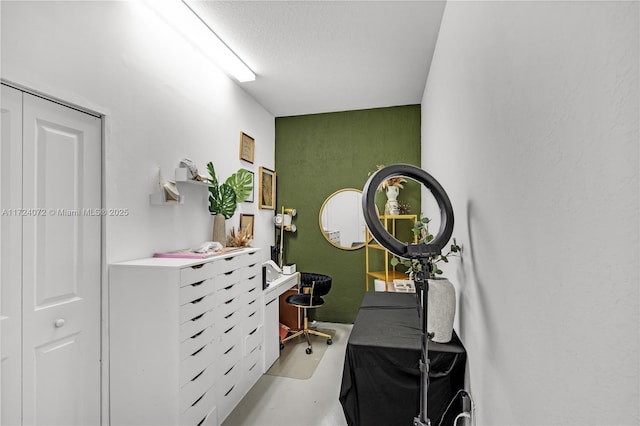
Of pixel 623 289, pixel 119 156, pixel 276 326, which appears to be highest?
pixel 119 156

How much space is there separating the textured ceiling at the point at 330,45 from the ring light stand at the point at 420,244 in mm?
1733

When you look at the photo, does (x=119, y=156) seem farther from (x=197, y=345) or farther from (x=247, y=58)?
(x=247, y=58)

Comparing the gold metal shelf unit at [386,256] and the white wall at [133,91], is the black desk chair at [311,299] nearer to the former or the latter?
the gold metal shelf unit at [386,256]

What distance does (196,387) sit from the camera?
1.98 meters

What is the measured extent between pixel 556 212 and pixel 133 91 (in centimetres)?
233

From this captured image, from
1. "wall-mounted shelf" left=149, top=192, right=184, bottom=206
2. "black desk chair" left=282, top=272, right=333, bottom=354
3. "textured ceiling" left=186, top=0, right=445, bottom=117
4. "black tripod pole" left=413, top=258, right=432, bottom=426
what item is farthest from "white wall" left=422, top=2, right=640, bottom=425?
"black desk chair" left=282, top=272, right=333, bottom=354

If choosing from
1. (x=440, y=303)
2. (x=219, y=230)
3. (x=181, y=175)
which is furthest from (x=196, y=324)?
(x=440, y=303)

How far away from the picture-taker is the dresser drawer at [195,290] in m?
1.87

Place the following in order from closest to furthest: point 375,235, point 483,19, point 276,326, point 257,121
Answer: point 375,235 → point 483,19 → point 276,326 → point 257,121

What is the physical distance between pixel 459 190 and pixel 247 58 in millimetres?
2246

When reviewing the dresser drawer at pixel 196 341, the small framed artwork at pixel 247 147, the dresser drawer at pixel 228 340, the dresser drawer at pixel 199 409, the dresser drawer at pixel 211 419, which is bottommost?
the dresser drawer at pixel 211 419

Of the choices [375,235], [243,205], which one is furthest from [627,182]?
[243,205]

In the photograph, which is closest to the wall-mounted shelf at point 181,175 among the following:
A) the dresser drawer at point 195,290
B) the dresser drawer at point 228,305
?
→ the dresser drawer at point 195,290

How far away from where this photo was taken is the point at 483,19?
1250 millimetres
